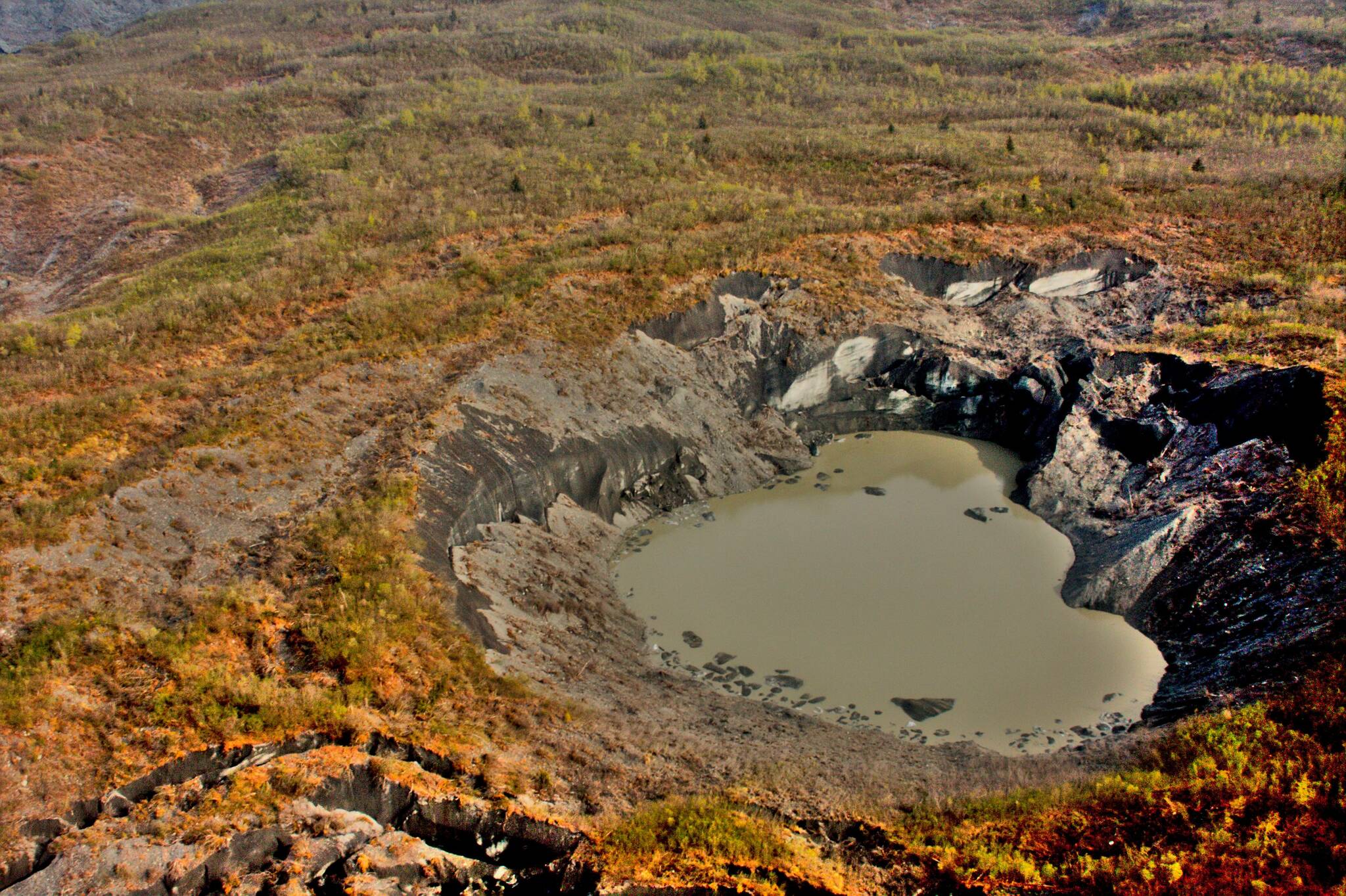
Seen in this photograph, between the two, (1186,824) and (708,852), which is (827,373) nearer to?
(1186,824)

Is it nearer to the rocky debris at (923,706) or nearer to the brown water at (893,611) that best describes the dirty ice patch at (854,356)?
the brown water at (893,611)

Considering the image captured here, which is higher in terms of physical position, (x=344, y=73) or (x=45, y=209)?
(x=344, y=73)

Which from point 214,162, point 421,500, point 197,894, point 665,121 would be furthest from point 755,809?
point 214,162

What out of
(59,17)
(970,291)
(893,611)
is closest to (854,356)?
(970,291)

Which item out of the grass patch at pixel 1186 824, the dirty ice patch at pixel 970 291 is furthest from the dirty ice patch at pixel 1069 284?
the grass patch at pixel 1186 824

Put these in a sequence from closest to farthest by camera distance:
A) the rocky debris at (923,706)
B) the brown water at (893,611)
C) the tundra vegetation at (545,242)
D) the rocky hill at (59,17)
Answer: the tundra vegetation at (545,242) < the rocky debris at (923,706) < the brown water at (893,611) < the rocky hill at (59,17)

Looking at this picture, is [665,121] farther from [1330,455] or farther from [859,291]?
[1330,455]
